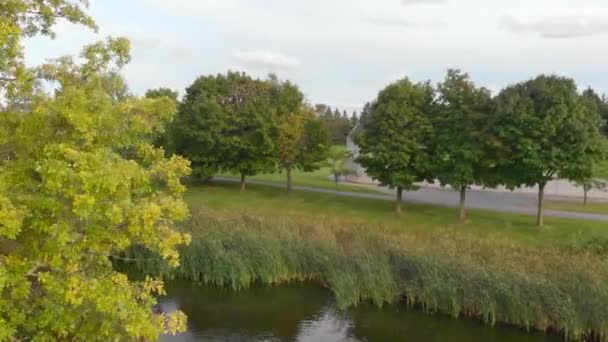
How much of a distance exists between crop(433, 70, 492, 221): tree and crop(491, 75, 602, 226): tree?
3.58ft

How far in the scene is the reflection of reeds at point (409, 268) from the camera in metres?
16.7

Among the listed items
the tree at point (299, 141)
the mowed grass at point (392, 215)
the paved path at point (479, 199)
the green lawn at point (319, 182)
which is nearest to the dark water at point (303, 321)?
the mowed grass at point (392, 215)

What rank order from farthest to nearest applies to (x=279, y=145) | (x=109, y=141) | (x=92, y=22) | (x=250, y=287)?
1. (x=279, y=145)
2. (x=250, y=287)
3. (x=92, y=22)
4. (x=109, y=141)

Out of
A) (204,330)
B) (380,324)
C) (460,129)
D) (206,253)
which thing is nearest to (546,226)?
(460,129)

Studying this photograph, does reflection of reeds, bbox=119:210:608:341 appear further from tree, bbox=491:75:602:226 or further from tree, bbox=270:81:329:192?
tree, bbox=270:81:329:192

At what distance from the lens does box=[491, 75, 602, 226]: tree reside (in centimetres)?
2731

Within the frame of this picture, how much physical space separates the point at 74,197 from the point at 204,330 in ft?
39.5

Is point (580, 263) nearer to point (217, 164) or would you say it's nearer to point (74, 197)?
point (74, 197)

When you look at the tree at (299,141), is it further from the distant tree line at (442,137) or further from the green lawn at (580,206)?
the green lawn at (580,206)

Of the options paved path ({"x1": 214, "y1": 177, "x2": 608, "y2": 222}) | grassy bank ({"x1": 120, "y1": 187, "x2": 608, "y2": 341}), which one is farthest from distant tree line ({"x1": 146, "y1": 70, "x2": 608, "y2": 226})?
grassy bank ({"x1": 120, "y1": 187, "x2": 608, "y2": 341})

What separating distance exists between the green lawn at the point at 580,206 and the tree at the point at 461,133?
8864 mm

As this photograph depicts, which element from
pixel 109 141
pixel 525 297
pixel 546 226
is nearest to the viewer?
pixel 109 141

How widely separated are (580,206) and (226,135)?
2396cm

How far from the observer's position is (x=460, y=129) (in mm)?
30391
